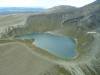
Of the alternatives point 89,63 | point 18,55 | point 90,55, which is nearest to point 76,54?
point 90,55

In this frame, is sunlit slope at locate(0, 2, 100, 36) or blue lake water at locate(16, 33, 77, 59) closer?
blue lake water at locate(16, 33, 77, 59)

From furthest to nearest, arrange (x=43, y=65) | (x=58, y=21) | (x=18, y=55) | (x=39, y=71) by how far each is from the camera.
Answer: (x=58, y=21), (x=18, y=55), (x=43, y=65), (x=39, y=71)

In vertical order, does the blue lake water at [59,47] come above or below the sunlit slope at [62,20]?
above

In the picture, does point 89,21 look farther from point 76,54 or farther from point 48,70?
point 48,70

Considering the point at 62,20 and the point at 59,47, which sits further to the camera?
the point at 62,20

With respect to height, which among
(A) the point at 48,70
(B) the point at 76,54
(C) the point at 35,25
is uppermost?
(A) the point at 48,70

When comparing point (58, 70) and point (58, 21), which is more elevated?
point (58, 70)

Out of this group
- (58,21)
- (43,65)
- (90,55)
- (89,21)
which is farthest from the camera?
(58,21)

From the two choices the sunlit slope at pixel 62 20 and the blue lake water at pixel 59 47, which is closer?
the blue lake water at pixel 59 47

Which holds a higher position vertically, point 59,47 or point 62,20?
point 59,47

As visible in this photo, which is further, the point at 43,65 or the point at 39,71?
the point at 43,65

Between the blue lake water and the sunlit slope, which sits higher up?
the blue lake water
